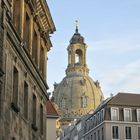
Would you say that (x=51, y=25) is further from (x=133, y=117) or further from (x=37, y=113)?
(x=133, y=117)

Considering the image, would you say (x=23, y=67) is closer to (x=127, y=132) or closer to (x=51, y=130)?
(x=51, y=130)

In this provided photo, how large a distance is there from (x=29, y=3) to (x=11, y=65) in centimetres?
705

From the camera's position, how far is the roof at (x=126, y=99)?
99.3 metres

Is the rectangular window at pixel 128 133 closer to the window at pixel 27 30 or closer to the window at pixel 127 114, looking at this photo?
the window at pixel 127 114

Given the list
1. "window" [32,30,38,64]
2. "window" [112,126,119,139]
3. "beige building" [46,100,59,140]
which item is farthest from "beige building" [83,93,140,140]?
"window" [32,30,38,64]

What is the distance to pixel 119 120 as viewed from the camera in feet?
319

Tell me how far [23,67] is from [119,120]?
68268 mm

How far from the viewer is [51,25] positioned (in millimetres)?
41719

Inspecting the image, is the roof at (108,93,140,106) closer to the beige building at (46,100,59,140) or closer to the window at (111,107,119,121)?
the window at (111,107,119,121)

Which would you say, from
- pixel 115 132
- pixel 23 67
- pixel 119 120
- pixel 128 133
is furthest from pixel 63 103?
pixel 23 67

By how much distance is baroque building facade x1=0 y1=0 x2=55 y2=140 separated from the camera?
25750mm

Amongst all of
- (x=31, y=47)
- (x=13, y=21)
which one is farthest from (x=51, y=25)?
→ (x=13, y=21)

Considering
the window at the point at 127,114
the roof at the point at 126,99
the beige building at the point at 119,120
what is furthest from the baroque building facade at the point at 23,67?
the roof at the point at 126,99

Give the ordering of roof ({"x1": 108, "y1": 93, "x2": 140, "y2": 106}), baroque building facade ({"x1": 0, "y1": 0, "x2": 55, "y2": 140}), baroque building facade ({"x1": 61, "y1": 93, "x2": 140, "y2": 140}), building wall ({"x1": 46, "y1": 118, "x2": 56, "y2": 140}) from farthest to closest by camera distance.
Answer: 1. roof ({"x1": 108, "y1": 93, "x2": 140, "y2": 106})
2. baroque building facade ({"x1": 61, "y1": 93, "x2": 140, "y2": 140})
3. building wall ({"x1": 46, "y1": 118, "x2": 56, "y2": 140})
4. baroque building facade ({"x1": 0, "y1": 0, "x2": 55, "y2": 140})
